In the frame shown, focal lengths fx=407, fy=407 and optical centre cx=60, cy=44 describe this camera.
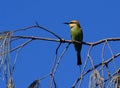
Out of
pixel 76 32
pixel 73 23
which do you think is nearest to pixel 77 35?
pixel 76 32

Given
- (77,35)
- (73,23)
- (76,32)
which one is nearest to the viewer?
(77,35)

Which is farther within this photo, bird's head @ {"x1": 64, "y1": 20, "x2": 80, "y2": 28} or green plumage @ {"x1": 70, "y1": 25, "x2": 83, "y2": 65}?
bird's head @ {"x1": 64, "y1": 20, "x2": 80, "y2": 28}

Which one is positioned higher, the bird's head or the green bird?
the bird's head

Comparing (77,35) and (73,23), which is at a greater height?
(73,23)

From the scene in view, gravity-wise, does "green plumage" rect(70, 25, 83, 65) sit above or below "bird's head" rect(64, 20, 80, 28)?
below

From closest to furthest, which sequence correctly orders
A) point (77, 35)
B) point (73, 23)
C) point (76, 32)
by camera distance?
1. point (77, 35)
2. point (76, 32)
3. point (73, 23)

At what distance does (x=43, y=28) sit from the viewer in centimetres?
248

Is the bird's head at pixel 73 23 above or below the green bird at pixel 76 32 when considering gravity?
above

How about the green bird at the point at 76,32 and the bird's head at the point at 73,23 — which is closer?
the green bird at the point at 76,32

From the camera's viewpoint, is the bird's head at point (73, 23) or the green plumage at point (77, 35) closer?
the green plumage at point (77, 35)

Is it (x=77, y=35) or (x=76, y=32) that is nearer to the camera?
(x=77, y=35)

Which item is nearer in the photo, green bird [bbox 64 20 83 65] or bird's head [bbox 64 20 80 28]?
green bird [bbox 64 20 83 65]

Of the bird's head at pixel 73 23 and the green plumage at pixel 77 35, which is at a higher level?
the bird's head at pixel 73 23

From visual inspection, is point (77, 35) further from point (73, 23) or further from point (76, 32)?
point (73, 23)
